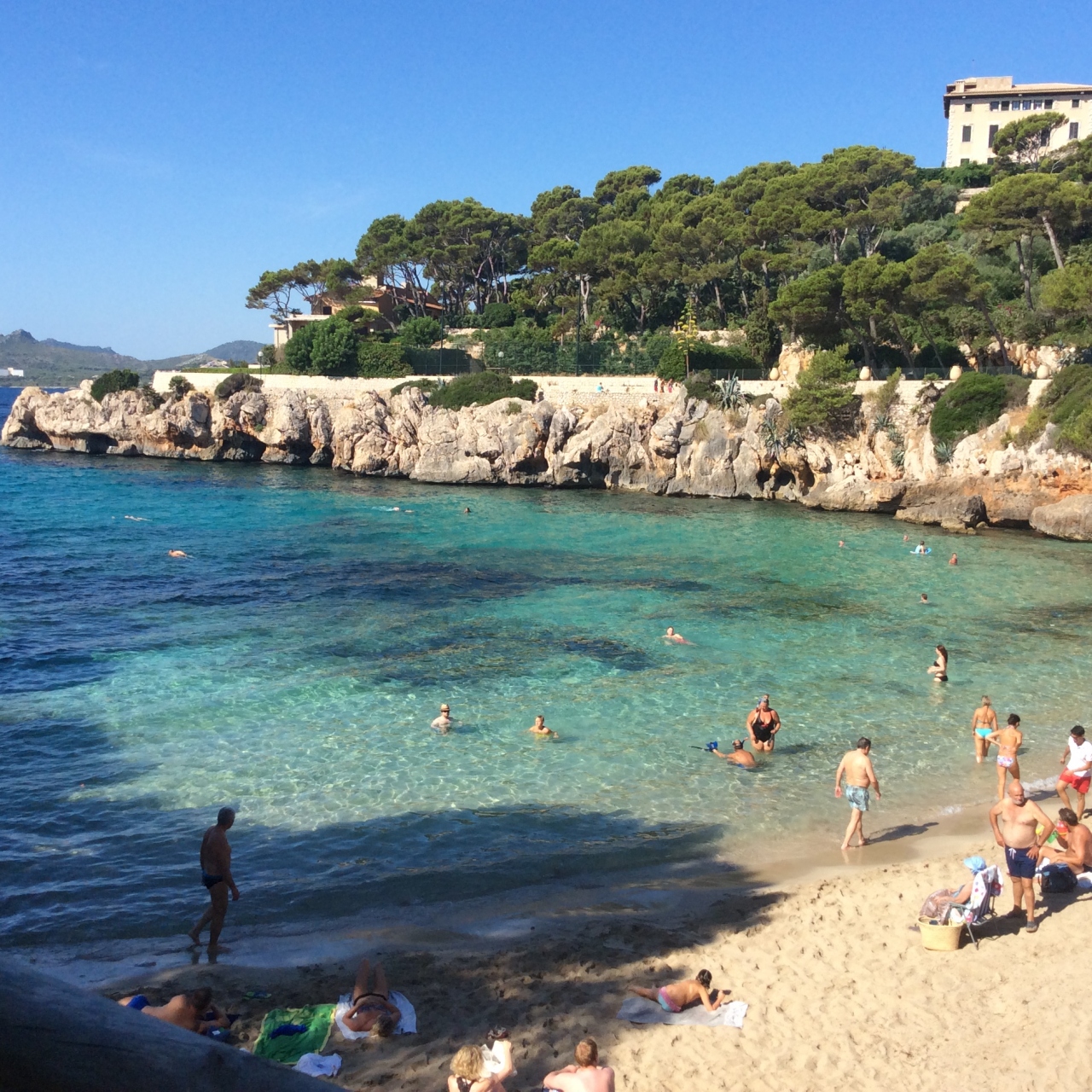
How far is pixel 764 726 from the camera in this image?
13.5 m

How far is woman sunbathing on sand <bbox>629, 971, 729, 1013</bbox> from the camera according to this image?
750 centimetres

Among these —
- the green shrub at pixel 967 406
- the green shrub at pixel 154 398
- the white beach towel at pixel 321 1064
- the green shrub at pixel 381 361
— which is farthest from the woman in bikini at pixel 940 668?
the green shrub at pixel 154 398

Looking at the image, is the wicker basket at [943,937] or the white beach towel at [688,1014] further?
the wicker basket at [943,937]

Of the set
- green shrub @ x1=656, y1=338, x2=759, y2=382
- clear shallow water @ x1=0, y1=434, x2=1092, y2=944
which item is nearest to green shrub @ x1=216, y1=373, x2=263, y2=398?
clear shallow water @ x1=0, y1=434, x2=1092, y2=944

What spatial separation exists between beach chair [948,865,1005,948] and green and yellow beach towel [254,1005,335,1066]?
5.70 metres

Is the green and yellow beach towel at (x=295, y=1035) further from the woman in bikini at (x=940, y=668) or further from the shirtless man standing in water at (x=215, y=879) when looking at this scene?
the woman in bikini at (x=940, y=668)

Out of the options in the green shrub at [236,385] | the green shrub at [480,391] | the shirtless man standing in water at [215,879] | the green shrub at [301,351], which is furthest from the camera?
the green shrub at [301,351]

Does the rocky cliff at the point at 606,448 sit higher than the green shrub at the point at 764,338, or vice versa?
the green shrub at the point at 764,338

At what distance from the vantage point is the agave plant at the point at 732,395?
4325 cm

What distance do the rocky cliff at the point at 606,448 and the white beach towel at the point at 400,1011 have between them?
30.7 meters

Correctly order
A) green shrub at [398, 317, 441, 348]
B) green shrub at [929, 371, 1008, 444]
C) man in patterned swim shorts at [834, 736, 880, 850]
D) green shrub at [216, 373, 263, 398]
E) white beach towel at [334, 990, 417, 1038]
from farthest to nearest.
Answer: green shrub at [398, 317, 441, 348]
green shrub at [216, 373, 263, 398]
green shrub at [929, 371, 1008, 444]
man in patterned swim shorts at [834, 736, 880, 850]
white beach towel at [334, 990, 417, 1038]

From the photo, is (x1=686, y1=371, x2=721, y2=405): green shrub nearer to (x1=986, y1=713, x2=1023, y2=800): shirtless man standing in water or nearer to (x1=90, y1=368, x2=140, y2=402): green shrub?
(x1=986, y1=713, x2=1023, y2=800): shirtless man standing in water

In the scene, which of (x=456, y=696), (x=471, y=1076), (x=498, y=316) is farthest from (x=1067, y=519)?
Answer: (x=498, y=316)

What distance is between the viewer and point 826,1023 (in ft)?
24.2
